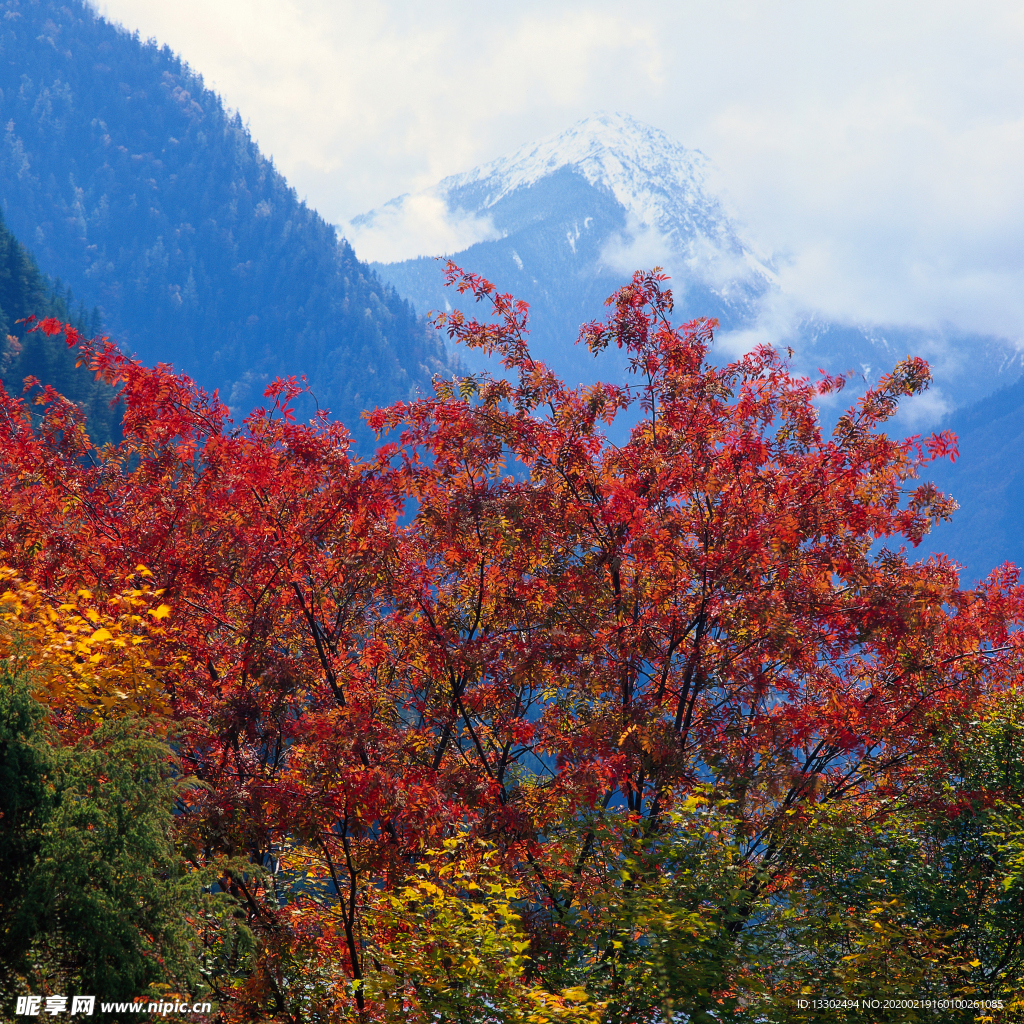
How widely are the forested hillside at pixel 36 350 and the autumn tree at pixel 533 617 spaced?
308ft

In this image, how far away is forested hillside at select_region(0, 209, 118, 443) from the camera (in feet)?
319

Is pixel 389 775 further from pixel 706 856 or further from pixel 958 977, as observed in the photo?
pixel 958 977

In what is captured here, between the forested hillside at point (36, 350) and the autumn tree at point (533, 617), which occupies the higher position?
the forested hillside at point (36, 350)

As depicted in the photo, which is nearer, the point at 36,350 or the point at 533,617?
the point at 533,617

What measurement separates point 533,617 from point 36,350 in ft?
368

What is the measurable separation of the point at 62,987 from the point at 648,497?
662 centimetres

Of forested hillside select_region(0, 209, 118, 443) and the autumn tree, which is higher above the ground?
forested hillside select_region(0, 209, 118, 443)

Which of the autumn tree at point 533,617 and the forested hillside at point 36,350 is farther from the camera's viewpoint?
the forested hillside at point 36,350

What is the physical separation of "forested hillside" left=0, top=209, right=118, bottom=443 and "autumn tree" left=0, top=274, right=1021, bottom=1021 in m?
93.8

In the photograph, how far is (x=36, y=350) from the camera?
331 feet

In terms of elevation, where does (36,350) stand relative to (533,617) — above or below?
above

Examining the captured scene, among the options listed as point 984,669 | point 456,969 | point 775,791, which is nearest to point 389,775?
point 456,969

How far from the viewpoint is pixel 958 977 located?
7680 mm

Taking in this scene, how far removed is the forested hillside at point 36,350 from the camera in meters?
97.3
